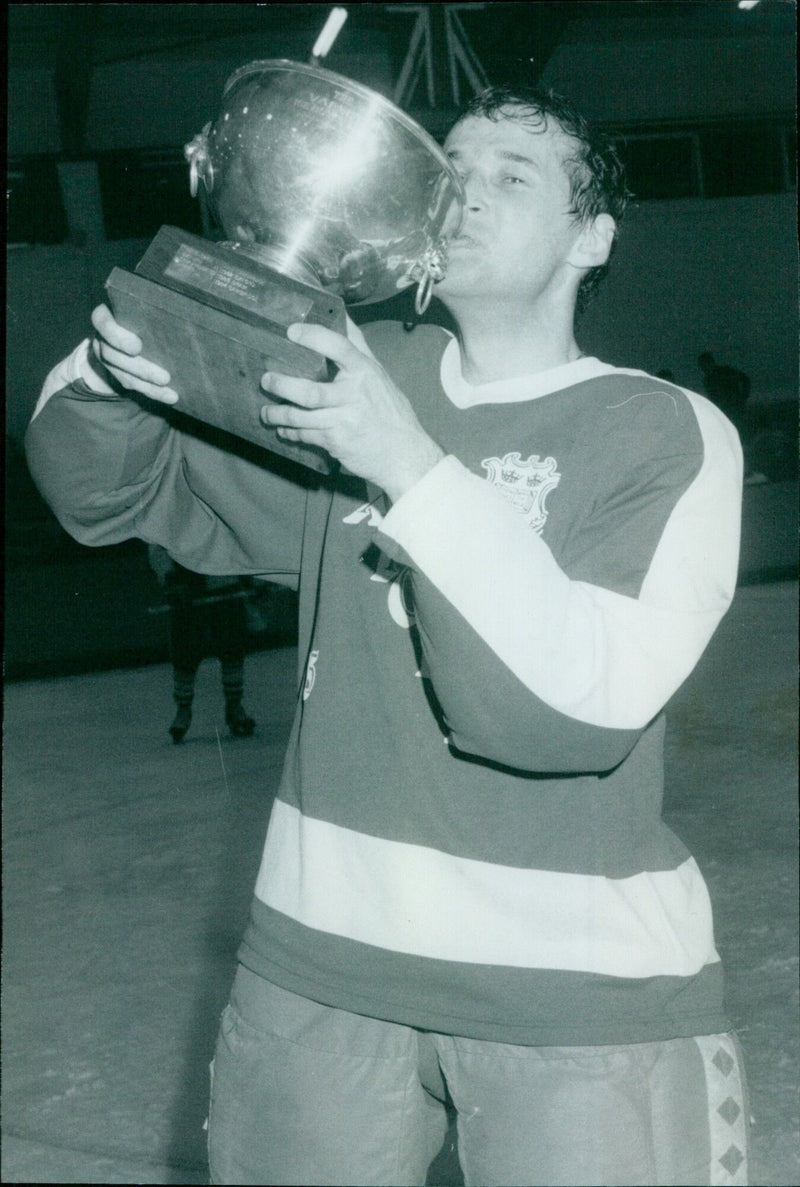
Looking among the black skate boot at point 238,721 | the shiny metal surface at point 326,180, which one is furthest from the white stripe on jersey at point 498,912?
the black skate boot at point 238,721

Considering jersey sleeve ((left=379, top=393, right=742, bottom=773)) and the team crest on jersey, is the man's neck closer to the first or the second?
the team crest on jersey

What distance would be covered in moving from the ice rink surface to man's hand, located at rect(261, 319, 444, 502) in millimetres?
1386

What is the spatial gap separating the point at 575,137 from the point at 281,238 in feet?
1.29

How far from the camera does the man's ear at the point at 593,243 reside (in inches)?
58.0

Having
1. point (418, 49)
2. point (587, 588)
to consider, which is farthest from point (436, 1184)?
point (418, 49)

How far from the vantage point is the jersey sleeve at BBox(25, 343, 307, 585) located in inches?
55.5

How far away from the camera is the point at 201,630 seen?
18.7 feet

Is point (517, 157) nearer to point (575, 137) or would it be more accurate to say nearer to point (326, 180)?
point (575, 137)

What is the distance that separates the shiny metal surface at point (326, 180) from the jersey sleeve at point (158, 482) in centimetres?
24

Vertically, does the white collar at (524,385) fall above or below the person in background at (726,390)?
above

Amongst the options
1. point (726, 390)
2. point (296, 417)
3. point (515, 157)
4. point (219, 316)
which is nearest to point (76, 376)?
point (219, 316)

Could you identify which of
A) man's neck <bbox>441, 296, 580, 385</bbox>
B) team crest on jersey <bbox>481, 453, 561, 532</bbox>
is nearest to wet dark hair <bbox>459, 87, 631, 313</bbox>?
man's neck <bbox>441, 296, 580, 385</bbox>

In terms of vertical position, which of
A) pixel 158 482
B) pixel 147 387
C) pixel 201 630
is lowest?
pixel 201 630

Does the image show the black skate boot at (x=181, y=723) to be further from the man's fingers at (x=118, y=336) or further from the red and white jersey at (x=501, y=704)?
the man's fingers at (x=118, y=336)
